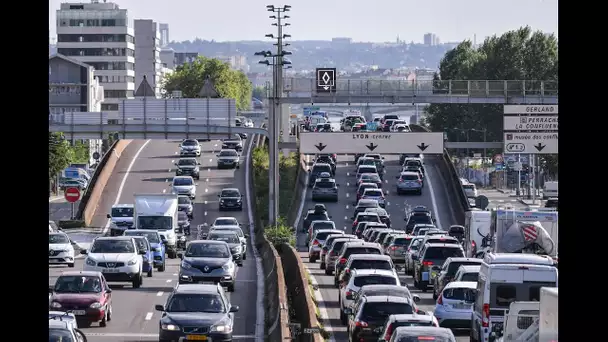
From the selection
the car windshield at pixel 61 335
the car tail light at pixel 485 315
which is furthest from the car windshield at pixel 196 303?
the car windshield at pixel 61 335

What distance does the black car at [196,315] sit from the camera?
25.2 meters

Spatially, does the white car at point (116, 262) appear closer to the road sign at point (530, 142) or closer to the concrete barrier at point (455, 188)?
the road sign at point (530, 142)

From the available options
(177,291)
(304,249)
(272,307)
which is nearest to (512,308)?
(177,291)

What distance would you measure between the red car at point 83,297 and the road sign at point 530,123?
34.4 metres

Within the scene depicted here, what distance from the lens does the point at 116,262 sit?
38.5 metres

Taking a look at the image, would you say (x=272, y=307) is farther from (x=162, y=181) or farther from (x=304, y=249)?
(x=162, y=181)

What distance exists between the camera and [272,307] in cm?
3291

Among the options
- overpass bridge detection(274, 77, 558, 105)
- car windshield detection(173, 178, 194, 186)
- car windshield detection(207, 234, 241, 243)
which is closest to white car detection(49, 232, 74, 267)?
car windshield detection(207, 234, 241, 243)

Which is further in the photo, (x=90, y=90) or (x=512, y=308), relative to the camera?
(x=90, y=90)

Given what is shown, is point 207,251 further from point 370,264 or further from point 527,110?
point 527,110

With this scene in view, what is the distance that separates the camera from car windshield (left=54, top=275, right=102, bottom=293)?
29.3m

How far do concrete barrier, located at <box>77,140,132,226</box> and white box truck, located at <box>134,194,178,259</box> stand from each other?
25.3 metres
